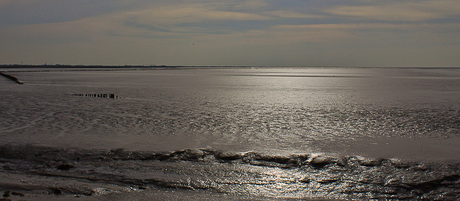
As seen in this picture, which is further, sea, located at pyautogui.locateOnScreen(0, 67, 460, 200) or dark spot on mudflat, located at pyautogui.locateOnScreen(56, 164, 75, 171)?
dark spot on mudflat, located at pyautogui.locateOnScreen(56, 164, 75, 171)

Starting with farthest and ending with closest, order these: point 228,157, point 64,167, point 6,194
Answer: point 228,157
point 64,167
point 6,194

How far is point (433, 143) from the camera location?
31.9 ft

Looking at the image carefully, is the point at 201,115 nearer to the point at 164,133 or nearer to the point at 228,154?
the point at 164,133

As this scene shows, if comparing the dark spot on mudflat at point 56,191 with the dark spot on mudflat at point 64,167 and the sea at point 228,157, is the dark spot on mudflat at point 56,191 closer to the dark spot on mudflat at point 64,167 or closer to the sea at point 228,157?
the sea at point 228,157

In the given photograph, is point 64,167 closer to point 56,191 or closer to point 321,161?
point 56,191

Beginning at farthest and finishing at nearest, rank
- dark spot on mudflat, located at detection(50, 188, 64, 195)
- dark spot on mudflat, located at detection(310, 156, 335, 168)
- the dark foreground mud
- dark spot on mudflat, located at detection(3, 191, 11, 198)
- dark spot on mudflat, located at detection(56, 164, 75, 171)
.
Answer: dark spot on mudflat, located at detection(310, 156, 335, 168), dark spot on mudflat, located at detection(56, 164, 75, 171), the dark foreground mud, dark spot on mudflat, located at detection(50, 188, 64, 195), dark spot on mudflat, located at detection(3, 191, 11, 198)

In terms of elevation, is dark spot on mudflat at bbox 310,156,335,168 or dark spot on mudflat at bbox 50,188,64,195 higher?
dark spot on mudflat at bbox 310,156,335,168

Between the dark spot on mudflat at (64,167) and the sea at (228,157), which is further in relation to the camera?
A: the dark spot on mudflat at (64,167)

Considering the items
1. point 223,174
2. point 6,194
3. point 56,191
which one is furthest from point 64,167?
point 223,174

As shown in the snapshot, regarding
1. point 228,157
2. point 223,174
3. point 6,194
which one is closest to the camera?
point 6,194

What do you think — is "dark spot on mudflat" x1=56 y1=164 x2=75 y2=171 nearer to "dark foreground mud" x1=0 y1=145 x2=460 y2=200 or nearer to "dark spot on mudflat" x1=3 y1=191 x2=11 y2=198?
"dark foreground mud" x1=0 y1=145 x2=460 y2=200

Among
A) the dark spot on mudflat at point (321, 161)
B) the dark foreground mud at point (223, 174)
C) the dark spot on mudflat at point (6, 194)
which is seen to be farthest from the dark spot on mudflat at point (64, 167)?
the dark spot on mudflat at point (321, 161)

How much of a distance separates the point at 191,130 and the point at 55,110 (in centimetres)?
702

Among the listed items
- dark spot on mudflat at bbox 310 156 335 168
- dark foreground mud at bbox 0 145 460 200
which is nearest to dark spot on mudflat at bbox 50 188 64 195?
dark foreground mud at bbox 0 145 460 200
